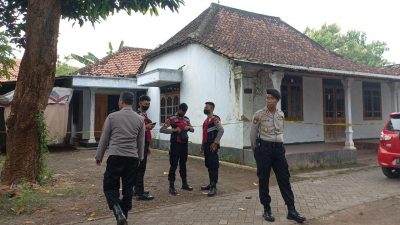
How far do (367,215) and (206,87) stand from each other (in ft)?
25.0

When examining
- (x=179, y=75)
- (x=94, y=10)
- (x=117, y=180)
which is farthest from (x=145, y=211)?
(x=179, y=75)

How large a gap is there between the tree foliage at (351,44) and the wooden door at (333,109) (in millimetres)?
23496

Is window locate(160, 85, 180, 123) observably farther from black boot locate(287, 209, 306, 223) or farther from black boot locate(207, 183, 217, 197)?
black boot locate(287, 209, 306, 223)

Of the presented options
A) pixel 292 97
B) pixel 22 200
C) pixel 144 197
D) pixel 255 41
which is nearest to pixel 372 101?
pixel 292 97

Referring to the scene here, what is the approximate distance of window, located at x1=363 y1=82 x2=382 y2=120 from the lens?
14.7 metres

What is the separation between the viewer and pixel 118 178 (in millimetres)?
4539

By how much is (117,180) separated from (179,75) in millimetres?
9225

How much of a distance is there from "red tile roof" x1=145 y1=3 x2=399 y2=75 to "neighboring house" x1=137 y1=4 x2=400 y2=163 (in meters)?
0.04

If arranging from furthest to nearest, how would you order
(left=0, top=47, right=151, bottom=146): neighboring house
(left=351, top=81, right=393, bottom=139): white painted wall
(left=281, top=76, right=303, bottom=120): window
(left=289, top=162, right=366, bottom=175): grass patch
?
(left=0, top=47, right=151, bottom=146): neighboring house, (left=351, top=81, right=393, bottom=139): white painted wall, (left=281, top=76, right=303, bottom=120): window, (left=289, top=162, right=366, bottom=175): grass patch

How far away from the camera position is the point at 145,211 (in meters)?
5.56

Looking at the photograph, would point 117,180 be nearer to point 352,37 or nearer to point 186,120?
point 186,120

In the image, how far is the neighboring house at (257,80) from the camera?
425 inches

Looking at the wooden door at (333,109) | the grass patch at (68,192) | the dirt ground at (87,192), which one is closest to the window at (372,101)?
the wooden door at (333,109)

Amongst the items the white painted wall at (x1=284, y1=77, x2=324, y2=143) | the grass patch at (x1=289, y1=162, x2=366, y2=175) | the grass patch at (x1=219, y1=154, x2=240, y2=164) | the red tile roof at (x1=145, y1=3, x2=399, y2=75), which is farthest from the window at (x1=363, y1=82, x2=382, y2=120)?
the grass patch at (x1=219, y1=154, x2=240, y2=164)
